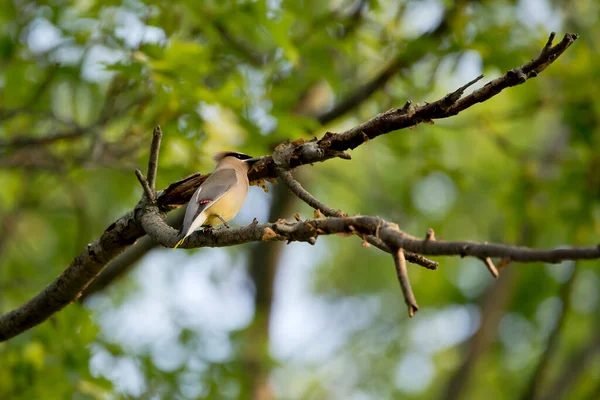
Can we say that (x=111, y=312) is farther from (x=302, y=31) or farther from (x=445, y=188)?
(x=445, y=188)

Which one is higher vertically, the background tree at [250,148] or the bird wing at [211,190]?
the background tree at [250,148]

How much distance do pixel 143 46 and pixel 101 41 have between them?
1.32 metres

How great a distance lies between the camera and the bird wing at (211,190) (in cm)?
370

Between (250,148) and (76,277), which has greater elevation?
(250,148)

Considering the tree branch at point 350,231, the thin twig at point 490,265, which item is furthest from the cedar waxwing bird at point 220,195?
the thin twig at point 490,265

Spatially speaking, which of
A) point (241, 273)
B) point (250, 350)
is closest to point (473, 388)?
point (241, 273)

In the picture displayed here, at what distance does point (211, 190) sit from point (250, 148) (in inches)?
88.3

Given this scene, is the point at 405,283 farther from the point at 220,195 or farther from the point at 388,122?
the point at 220,195

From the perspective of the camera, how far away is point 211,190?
3785 mm

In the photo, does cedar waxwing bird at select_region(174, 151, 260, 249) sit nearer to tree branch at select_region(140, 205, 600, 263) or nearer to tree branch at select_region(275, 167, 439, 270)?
tree branch at select_region(140, 205, 600, 263)

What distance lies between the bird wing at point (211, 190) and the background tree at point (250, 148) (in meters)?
0.98

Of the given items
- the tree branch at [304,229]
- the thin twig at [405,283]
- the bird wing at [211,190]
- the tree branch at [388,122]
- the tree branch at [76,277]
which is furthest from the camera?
the bird wing at [211,190]

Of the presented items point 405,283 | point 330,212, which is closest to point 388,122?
point 330,212

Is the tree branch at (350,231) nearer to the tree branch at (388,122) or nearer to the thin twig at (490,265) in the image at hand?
the thin twig at (490,265)
